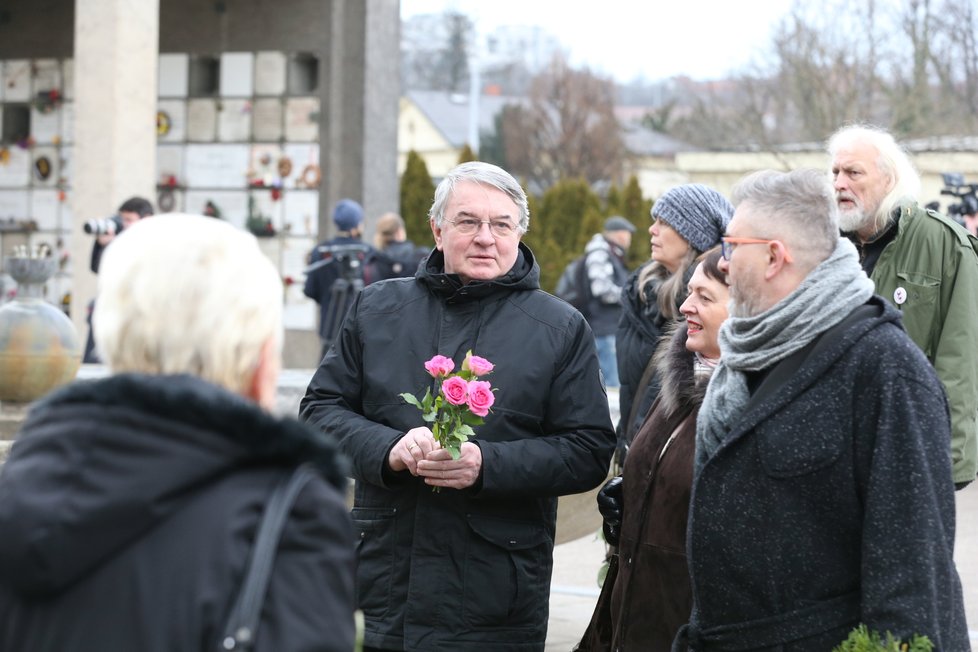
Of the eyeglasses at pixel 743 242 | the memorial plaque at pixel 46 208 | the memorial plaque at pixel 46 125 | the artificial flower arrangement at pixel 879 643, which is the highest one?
the memorial plaque at pixel 46 125

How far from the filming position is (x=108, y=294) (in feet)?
7.22

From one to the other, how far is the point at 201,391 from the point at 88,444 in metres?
0.17

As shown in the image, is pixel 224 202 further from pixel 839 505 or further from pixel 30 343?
pixel 839 505

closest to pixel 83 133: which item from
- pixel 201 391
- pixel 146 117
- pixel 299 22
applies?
pixel 146 117

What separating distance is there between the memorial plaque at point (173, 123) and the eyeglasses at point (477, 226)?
11.3 metres

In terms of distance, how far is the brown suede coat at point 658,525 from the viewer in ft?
12.4

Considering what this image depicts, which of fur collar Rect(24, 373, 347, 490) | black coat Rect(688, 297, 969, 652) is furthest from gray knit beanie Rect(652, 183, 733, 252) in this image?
fur collar Rect(24, 373, 347, 490)

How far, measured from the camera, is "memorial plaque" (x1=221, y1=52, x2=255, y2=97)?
48.5ft

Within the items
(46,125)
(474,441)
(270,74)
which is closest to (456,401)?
(474,441)

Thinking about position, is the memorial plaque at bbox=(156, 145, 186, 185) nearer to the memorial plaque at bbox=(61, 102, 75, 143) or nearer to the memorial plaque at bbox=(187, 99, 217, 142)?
the memorial plaque at bbox=(187, 99, 217, 142)

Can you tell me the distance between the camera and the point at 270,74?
14.8 metres

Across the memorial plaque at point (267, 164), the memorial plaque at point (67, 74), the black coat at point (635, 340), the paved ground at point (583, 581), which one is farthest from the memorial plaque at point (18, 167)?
the black coat at point (635, 340)

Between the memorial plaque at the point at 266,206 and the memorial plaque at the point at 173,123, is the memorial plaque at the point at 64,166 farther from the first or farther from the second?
the memorial plaque at the point at 266,206

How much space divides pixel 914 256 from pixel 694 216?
0.78 meters
